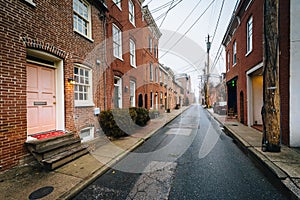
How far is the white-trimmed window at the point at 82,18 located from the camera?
5.97m

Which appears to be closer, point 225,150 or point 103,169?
point 103,169

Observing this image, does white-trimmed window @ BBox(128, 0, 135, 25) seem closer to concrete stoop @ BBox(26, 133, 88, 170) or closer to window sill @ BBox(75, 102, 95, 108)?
window sill @ BBox(75, 102, 95, 108)

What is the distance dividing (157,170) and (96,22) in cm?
670

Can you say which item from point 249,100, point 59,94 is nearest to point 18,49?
point 59,94

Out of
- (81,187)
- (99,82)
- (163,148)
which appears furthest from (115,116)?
(81,187)

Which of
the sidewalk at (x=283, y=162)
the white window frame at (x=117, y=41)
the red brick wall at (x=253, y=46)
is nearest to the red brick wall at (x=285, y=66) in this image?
the sidewalk at (x=283, y=162)

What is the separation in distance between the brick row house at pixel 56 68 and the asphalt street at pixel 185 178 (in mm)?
2317

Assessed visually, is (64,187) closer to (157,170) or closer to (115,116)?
(157,170)

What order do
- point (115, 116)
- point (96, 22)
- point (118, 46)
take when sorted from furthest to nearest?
point (118, 46) < point (96, 22) < point (115, 116)

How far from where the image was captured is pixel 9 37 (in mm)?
3590

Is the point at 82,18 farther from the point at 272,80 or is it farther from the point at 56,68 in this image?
the point at 272,80

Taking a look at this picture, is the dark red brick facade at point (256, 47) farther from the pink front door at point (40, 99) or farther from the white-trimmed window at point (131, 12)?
the pink front door at point (40, 99)

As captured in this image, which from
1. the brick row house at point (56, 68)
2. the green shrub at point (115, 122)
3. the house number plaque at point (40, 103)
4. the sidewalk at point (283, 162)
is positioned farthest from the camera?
the green shrub at point (115, 122)

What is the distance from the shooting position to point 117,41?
8.93 meters
